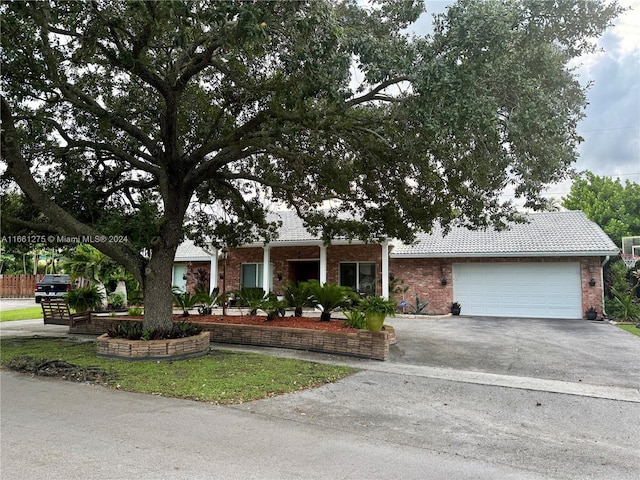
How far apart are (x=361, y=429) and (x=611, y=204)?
31.2 metres

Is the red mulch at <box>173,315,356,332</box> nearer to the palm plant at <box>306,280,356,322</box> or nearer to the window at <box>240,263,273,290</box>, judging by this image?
the palm plant at <box>306,280,356,322</box>

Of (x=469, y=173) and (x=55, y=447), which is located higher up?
(x=469, y=173)

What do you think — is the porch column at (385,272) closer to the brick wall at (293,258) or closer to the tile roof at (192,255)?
the brick wall at (293,258)

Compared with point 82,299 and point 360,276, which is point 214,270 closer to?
point 82,299

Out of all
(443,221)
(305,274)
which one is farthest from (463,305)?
(443,221)

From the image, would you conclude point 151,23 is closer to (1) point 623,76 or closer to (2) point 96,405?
(2) point 96,405

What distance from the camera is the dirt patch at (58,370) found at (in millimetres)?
7029

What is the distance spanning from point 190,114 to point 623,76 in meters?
12.3

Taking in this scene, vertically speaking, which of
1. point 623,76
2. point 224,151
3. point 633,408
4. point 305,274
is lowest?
point 633,408

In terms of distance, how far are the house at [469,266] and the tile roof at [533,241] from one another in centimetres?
3

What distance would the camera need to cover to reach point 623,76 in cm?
1277

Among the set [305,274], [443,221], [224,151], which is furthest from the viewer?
[305,274]

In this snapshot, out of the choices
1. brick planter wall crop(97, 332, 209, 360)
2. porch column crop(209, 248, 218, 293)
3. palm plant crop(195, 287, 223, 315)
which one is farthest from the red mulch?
porch column crop(209, 248, 218, 293)

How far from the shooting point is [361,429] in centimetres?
477
